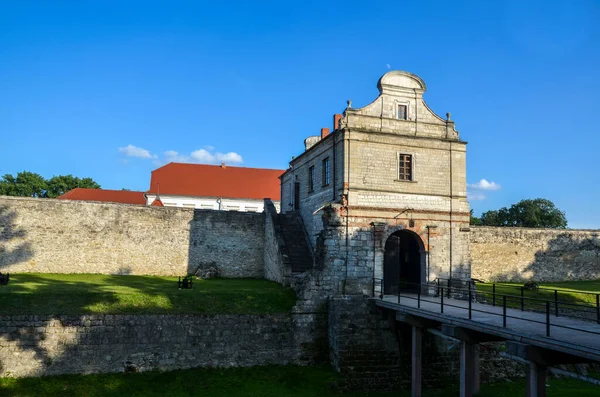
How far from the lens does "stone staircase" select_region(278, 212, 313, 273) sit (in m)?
18.9

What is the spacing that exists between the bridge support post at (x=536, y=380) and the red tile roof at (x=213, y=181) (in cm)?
3576

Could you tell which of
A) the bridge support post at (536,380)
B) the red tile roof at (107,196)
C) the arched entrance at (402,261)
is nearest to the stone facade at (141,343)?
the arched entrance at (402,261)

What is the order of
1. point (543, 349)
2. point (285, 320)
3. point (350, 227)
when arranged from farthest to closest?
1. point (350, 227)
2. point (285, 320)
3. point (543, 349)

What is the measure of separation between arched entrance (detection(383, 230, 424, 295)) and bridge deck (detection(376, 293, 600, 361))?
8.88 feet

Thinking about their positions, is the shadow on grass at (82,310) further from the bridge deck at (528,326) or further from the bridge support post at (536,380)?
Answer: the bridge support post at (536,380)

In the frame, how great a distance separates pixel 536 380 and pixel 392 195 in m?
9.21

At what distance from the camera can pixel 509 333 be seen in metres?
→ 9.70

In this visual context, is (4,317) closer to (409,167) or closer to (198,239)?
(198,239)

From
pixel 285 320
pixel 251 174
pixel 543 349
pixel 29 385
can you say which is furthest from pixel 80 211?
pixel 251 174

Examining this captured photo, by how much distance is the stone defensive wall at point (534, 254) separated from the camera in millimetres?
26673

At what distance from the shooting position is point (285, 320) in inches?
620

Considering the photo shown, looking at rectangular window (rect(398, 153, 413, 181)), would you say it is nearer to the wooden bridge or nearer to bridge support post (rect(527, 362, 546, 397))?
the wooden bridge

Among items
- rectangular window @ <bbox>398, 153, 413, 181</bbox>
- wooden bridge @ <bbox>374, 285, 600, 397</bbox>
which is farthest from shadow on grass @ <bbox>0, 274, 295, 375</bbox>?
rectangular window @ <bbox>398, 153, 413, 181</bbox>

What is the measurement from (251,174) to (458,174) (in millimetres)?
31268
